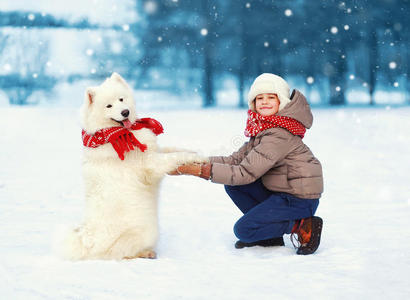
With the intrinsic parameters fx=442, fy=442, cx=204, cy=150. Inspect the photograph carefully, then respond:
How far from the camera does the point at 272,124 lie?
2.72 m

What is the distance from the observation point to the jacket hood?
2713mm

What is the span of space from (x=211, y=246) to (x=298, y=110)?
106cm

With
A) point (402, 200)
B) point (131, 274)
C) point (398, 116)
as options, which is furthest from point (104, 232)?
point (398, 116)

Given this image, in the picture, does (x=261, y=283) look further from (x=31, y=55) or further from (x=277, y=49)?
(x=277, y=49)

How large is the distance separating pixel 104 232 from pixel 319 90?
47.5ft

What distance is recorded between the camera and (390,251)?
8.92 feet

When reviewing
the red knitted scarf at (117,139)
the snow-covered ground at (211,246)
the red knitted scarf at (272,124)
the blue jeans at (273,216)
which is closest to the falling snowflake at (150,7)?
the snow-covered ground at (211,246)

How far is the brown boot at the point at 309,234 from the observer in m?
2.70

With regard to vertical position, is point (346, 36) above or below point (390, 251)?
above

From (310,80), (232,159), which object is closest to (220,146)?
(232,159)

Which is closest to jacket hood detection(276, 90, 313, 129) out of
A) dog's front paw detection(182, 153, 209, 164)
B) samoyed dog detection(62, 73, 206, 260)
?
dog's front paw detection(182, 153, 209, 164)

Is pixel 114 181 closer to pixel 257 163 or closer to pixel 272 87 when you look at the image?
pixel 257 163

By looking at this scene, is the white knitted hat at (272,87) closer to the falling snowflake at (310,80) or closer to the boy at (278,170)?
the boy at (278,170)

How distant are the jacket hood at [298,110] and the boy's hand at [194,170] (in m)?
0.56
